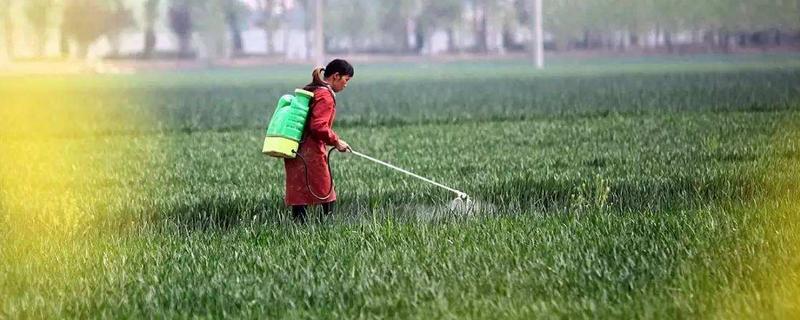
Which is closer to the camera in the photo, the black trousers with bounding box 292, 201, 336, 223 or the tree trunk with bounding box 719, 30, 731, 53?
the black trousers with bounding box 292, 201, 336, 223

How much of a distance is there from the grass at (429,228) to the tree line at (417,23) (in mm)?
50656

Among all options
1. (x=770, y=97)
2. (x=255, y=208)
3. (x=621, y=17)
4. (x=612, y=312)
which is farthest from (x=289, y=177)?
(x=621, y=17)

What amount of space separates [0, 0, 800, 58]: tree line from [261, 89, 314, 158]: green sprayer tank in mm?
56709

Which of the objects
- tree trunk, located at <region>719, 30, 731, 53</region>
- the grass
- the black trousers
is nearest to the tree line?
tree trunk, located at <region>719, 30, 731, 53</region>

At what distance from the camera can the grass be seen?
596 cm

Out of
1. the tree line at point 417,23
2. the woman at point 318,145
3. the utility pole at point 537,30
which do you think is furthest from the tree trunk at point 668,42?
the woman at point 318,145

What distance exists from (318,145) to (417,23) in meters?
82.1

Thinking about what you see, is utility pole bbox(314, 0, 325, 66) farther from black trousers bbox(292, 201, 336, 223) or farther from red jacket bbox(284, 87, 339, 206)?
red jacket bbox(284, 87, 339, 206)

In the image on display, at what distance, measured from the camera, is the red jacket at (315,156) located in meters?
8.31

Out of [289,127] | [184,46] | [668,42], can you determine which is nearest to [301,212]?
[289,127]

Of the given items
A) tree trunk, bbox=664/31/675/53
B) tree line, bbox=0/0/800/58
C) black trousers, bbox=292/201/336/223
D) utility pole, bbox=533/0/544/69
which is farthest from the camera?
tree trunk, bbox=664/31/675/53

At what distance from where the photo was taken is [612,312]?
5562 mm

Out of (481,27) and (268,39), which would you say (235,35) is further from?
(481,27)

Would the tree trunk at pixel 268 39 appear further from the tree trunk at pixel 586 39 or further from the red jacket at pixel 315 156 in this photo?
the red jacket at pixel 315 156
